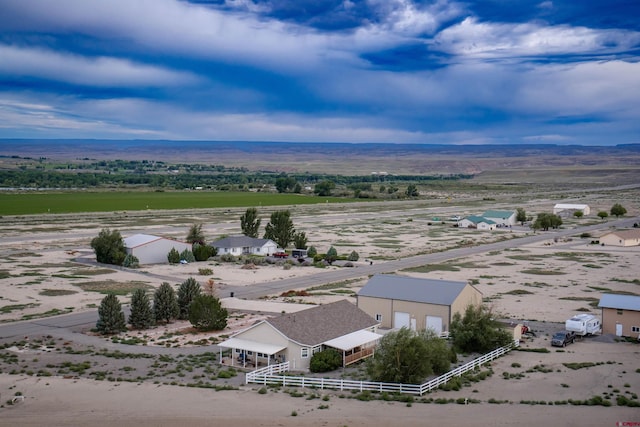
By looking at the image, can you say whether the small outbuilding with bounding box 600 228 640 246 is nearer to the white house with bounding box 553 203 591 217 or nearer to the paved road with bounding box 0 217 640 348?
the paved road with bounding box 0 217 640 348

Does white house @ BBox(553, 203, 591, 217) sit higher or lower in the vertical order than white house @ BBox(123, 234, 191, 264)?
higher

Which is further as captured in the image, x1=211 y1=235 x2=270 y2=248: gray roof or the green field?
the green field

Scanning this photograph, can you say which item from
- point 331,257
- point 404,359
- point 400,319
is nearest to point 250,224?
point 331,257

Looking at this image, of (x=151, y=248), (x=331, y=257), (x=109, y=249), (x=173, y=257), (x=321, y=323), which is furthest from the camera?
(x=331, y=257)

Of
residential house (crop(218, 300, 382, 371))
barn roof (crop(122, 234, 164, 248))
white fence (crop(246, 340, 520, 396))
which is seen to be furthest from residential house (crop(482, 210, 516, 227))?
white fence (crop(246, 340, 520, 396))

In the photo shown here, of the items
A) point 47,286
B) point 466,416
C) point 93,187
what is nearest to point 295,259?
point 47,286

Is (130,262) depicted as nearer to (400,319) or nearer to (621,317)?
(400,319)
